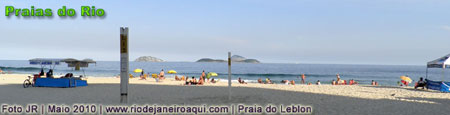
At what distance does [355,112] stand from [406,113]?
1.52 metres

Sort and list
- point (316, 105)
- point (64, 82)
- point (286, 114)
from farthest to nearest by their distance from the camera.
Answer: point (64, 82)
point (316, 105)
point (286, 114)

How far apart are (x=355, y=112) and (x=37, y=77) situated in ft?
58.8

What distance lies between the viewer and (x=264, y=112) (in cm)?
973

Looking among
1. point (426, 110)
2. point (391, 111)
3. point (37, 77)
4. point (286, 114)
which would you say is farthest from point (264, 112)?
point (37, 77)

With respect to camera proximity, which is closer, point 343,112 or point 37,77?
point 343,112

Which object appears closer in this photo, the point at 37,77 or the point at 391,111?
the point at 391,111

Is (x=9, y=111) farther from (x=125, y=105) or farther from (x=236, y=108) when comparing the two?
(x=236, y=108)

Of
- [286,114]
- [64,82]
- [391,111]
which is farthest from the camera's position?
[64,82]

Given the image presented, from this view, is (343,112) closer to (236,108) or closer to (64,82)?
(236,108)

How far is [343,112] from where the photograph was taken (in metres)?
9.80

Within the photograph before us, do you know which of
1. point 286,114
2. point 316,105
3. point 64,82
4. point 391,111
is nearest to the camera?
point 286,114

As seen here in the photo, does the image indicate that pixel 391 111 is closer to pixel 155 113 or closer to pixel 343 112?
pixel 343 112

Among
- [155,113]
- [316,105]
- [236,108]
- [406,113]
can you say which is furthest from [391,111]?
[155,113]

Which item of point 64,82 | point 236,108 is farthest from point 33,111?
point 64,82
